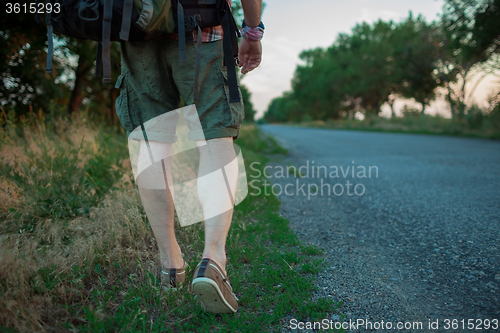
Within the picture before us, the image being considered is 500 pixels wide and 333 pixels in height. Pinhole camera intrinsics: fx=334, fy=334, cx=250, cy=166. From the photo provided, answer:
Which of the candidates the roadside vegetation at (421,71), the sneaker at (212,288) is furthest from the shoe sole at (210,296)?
the roadside vegetation at (421,71)

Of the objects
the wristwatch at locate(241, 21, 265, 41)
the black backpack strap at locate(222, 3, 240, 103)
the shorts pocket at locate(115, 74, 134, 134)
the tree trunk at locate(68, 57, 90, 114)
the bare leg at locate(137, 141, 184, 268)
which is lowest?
the bare leg at locate(137, 141, 184, 268)

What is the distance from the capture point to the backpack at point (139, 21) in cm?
143

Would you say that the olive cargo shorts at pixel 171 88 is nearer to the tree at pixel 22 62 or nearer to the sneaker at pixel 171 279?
the sneaker at pixel 171 279

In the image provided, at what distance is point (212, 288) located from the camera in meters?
1.43

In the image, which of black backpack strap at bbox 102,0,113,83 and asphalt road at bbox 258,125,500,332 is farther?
asphalt road at bbox 258,125,500,332

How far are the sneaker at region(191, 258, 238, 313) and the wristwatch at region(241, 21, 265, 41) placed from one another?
43.4 inches

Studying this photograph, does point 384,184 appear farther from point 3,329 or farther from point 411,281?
point 3,329

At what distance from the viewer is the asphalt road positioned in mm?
1582

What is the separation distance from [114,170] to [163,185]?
1989 millimetres

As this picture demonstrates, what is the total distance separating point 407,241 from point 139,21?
7.32ft

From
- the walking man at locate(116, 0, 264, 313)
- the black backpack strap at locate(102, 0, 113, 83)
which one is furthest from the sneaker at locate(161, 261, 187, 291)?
the black backpack strap at locate(102, 0, 113, 83)

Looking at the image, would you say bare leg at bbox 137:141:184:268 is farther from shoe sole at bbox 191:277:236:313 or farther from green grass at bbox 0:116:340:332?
shoe sole at bbox 191:277:236:313

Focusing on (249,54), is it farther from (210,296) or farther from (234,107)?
(210,296)

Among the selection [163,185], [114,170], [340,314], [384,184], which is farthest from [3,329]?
[384,184]
